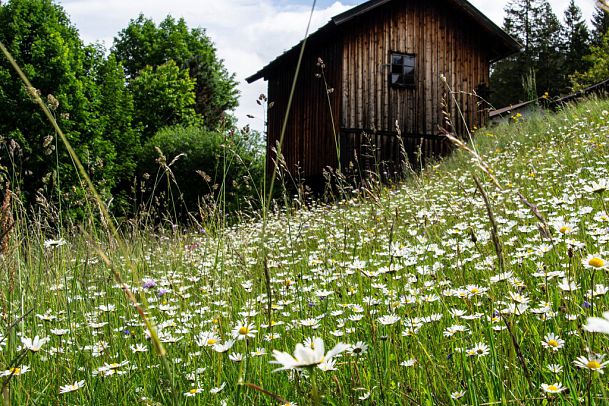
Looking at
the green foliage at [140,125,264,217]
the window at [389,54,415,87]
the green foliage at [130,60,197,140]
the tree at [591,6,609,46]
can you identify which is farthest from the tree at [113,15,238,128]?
the tree at [591,6,609,46]

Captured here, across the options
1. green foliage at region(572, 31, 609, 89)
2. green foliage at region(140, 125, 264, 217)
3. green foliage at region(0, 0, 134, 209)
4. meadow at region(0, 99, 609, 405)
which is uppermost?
green foliage at region(572, 31, 609, 89)

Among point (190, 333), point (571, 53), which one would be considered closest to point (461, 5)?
point (190, 333)

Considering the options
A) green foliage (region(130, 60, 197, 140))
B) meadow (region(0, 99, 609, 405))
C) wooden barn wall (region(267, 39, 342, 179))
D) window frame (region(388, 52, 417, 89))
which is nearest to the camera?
meadow (region(0, 99, 609, 405))

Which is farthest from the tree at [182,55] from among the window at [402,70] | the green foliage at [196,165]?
the window at [402,70]

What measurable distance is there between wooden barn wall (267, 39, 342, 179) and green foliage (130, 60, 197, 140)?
1186 centimetres

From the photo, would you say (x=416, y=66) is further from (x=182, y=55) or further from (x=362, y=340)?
(x=182, y=55)

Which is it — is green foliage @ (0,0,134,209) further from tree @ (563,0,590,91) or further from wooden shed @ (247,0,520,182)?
tree @ (563,0,590,91)

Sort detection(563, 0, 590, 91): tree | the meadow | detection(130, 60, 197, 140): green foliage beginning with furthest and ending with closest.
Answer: detection(563, 0, 590, 91): tree, detection(130, 60, 197, 140): green foliage, the meadow

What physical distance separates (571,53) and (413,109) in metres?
29.9

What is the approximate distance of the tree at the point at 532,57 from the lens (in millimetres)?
38562

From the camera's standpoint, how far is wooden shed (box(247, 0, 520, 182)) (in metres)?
13.6

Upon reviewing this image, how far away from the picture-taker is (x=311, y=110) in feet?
48.6

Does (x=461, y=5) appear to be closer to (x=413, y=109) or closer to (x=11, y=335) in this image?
(x=413, y=109)

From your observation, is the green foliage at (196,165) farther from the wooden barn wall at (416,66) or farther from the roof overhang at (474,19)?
the wooden barn wall at (416,66)
